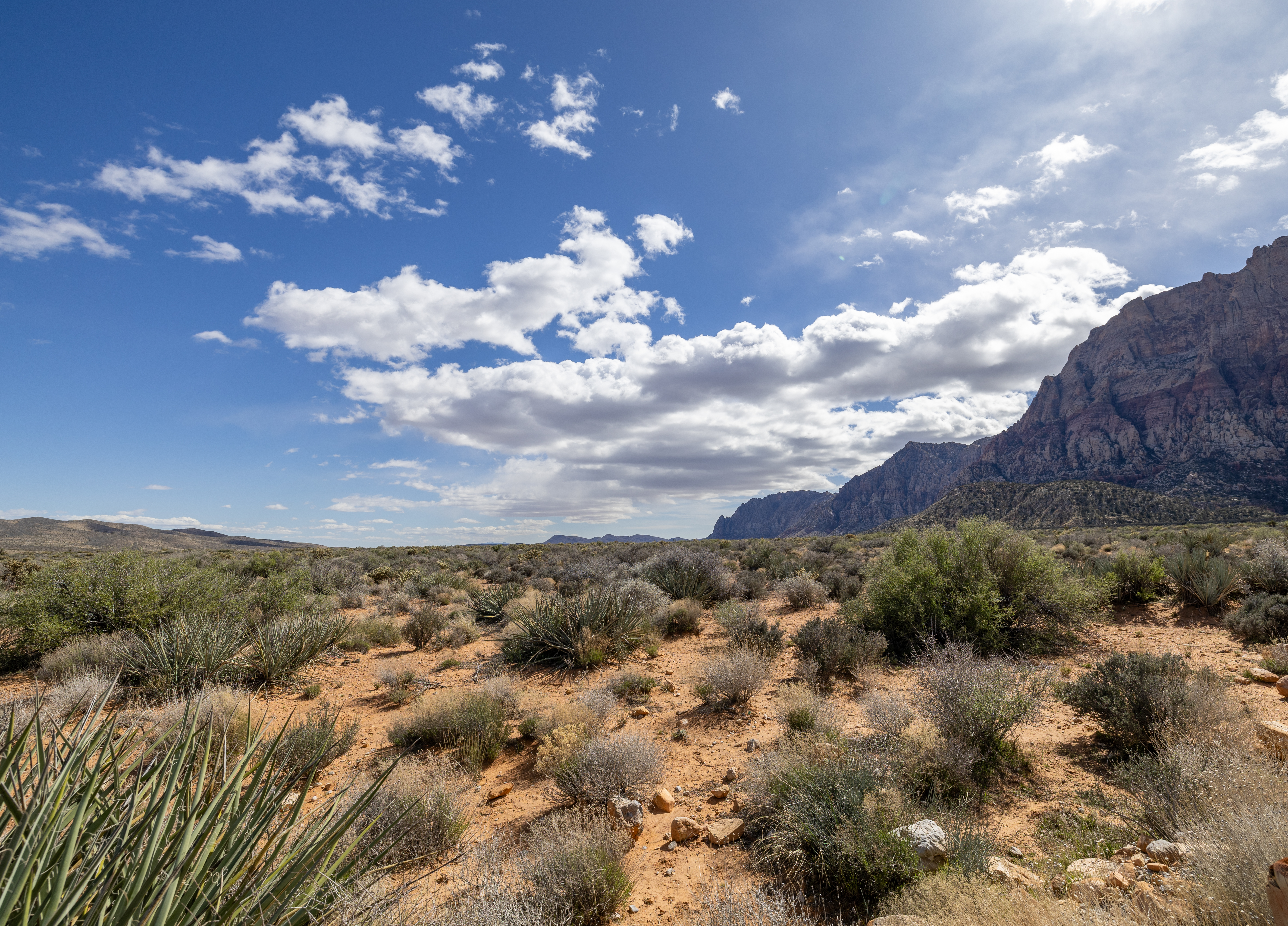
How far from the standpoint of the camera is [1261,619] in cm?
855

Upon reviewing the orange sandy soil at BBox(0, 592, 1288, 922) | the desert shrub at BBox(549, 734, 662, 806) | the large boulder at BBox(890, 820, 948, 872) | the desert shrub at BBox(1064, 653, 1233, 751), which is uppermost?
the desert shrub at BBox(1064, 653, 1233, 751)

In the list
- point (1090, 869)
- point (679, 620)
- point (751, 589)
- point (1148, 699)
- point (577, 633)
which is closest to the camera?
point (1090, 869)

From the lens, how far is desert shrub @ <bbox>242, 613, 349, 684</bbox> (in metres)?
7.87

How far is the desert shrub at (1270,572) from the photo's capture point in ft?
32.1

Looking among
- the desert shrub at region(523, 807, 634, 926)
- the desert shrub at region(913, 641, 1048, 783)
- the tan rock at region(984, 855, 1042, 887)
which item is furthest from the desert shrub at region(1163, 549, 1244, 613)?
the desert shrub at region(523, 807, 634, 926)

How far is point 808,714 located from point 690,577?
792 centimetres

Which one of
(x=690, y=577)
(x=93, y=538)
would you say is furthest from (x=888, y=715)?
(x=93, y=538)

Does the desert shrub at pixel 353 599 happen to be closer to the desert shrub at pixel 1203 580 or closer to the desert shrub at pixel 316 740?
the desert shrub at pixel 316 740

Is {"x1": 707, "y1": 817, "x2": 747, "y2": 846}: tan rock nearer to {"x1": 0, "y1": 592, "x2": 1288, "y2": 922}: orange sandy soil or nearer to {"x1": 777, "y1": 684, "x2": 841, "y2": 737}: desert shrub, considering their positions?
{"x1": 0, "y1": 592, "x2": 1288, "y2": 922}: orange sandy soil

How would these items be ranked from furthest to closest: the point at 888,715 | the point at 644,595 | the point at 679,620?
the point at 644,595, the point at 679,620, the point at 888,715

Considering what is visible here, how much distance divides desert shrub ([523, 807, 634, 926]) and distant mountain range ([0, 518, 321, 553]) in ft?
137

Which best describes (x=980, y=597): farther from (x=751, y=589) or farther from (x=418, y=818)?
(x=418, y=818)

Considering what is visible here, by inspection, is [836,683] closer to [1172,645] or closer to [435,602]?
[1172,645]

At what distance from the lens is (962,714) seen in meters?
4.94
